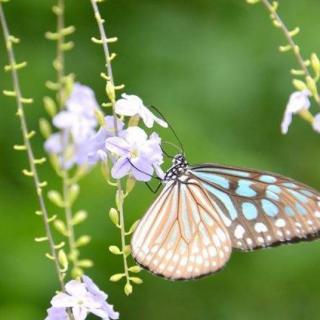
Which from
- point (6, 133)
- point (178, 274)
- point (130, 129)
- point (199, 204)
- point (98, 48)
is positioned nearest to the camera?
point (130, 129)

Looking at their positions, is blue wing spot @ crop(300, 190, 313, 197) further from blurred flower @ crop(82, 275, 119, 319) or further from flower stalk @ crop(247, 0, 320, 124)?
blurred flower @ crop(82, 275, 119, 319)

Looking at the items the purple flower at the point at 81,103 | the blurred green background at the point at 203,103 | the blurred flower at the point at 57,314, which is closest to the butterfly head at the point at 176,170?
the purple flower at the point at 81,103

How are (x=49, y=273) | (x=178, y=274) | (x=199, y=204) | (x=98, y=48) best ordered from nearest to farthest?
(x=178, y=274) < (x=199, y=204) < (x=49, y=273) < (x=98, y=48)

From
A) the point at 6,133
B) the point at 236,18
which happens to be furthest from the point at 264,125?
the point at 6,133

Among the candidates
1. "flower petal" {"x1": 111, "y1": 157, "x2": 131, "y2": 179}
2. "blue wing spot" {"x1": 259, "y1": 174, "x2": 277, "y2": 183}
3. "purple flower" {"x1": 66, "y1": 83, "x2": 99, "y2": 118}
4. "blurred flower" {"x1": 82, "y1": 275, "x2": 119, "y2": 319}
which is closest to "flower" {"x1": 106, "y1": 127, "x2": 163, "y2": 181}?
"flower petal" {"x1": 111, "y1": 157, "x2": 131, "y2": 179}

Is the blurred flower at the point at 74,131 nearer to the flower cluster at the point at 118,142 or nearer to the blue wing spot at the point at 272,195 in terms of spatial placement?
the flower cluster at the point at 118,142

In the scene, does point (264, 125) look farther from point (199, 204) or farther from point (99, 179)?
point (199, 204)

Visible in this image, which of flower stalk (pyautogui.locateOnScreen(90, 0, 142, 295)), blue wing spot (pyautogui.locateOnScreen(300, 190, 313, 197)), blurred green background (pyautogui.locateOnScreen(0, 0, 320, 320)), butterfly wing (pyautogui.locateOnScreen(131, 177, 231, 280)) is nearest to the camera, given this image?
flower stalk (pyautogui.locateOnScreen(90, 0, 142, 295))

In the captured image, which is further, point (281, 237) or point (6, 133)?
point (6, 133)
